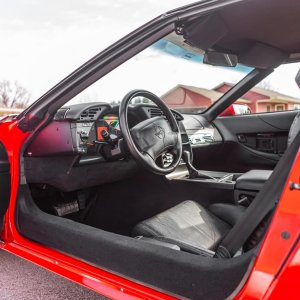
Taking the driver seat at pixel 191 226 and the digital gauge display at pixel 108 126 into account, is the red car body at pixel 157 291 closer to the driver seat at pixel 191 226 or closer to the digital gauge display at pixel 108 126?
the driver seat at pixel 191 226

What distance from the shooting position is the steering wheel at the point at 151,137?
168cm

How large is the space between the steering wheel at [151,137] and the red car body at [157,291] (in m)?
0.52

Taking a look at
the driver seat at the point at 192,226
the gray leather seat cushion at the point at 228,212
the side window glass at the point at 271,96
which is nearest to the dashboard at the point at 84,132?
the driver seat at the point at 192,226

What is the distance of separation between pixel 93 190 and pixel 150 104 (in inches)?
30.4

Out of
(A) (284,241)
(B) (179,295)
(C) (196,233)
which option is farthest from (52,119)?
(A) (284,241)

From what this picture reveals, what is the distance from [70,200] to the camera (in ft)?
7.51

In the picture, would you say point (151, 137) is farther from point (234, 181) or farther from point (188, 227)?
point (234, 181)

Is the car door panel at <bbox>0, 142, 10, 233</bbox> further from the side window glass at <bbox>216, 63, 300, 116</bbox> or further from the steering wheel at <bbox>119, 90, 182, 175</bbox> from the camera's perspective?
the side window glass at <bbox>216, 63, 300, 116</bbox>

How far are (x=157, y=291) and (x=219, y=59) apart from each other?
138cm

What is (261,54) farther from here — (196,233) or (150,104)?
(196,233)

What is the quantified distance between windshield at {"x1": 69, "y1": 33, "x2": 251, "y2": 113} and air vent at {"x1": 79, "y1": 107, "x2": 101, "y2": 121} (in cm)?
6

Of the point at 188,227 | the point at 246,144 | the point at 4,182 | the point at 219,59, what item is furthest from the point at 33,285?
the point at 246,144

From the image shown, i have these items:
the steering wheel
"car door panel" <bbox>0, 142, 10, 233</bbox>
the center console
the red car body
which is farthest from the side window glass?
"car door panel" <bbox>0, 142, 10, 233</bbox>

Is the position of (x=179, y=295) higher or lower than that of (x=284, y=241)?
lower
